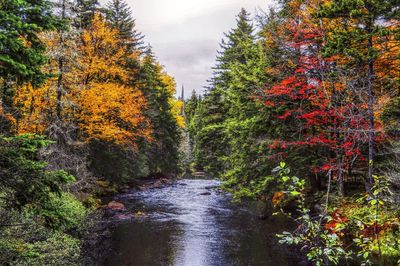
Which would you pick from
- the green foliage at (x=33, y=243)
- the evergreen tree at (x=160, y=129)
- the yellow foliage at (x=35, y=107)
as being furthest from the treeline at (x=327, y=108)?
the evergreen tree at (x=160, y=129)

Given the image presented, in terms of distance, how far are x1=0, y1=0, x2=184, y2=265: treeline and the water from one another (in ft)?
7.69

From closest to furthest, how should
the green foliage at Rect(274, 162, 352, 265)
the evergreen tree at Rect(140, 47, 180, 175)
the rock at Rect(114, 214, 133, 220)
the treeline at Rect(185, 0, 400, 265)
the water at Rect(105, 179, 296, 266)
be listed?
1. the green foliage at Rect(274, 162, 352, 265)
2. the treeline at Rect(185, 0, 400, 265)
3. the water at Rect(105, 179, 296, 266)
4. the rock at Rect(114, 214, 133, 220)
5. the evergreen tree at Rect(140, 47, 180, 175)

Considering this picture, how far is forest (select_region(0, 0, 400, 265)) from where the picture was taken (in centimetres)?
605

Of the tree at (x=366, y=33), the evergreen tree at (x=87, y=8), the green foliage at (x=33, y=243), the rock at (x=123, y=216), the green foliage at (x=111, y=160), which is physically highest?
the evergreen tree at (x=87, y=8)

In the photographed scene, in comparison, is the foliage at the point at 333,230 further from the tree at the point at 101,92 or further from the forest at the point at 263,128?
the tree at the point at 101,92

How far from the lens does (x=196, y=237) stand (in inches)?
665

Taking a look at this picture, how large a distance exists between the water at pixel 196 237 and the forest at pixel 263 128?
4.19 ft

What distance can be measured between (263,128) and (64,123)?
11076mm

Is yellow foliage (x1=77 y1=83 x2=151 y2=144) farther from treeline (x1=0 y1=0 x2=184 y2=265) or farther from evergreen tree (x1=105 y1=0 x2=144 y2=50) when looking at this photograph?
evergreen tree (x1=105 y1=0 x2=144 y2=50)

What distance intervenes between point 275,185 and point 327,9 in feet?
30.9

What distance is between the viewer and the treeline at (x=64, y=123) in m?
6.13

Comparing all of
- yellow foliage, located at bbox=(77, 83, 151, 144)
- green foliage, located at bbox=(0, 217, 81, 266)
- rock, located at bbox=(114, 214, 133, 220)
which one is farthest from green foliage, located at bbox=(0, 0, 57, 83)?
yellow foliage, located at bbox=(77, 83, 151, 144)

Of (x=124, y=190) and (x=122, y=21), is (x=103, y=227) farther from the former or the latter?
(x=122, y=21)

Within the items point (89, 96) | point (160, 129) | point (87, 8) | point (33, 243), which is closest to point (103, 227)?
point (33, 243)
